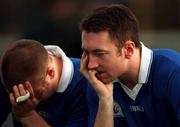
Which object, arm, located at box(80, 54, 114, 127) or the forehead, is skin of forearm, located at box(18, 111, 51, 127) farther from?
the forehead

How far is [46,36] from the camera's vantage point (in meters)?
9.04

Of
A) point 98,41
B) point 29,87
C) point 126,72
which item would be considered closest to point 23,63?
point 29,87

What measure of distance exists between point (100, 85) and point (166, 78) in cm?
41

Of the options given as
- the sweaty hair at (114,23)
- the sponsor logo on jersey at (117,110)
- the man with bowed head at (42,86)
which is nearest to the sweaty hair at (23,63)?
the man with bowed head at (42,86)

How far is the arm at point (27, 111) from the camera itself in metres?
4.92

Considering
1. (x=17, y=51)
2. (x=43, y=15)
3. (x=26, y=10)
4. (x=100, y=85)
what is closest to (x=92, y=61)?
(x=100, y=85)

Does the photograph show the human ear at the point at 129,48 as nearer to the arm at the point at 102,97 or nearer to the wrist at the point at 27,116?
the arm at the point at 102,97

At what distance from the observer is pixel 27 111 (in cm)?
504

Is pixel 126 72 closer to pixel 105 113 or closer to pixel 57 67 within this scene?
pixel 105 113

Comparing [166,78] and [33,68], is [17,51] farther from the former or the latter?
[166,78]

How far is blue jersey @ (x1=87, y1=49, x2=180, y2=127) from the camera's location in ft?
15.1

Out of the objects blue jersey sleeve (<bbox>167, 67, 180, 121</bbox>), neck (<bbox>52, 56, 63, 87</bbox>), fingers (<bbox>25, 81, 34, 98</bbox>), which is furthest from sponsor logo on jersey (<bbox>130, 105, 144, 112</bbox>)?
fingers (<bbox>25, 81, 34, 98</bbox>)

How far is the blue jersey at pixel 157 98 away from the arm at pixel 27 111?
51cm

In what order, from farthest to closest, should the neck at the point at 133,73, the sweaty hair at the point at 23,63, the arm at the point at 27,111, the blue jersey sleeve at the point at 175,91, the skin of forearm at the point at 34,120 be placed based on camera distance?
the skin of forearm at the point at 34,120
the arm at the point at 27,111
the sweaty hair at the point at 23,63
the neck at the point at 133,73
the blue jersey sleeve at the point at 175,91
